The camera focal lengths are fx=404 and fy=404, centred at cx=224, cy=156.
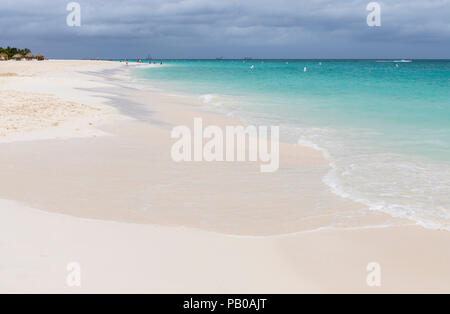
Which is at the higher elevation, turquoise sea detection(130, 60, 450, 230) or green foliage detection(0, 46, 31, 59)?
green foliage detection(0, 46, 31, 59)

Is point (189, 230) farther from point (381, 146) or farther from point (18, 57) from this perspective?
point (18, 57)

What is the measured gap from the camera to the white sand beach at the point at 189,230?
4195 millimetres

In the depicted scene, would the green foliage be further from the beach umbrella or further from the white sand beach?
the white sand beach

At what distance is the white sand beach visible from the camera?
13.8 ft

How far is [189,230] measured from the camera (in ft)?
18.0

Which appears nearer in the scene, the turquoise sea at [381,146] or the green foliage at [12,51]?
the turquoise sea at [381,146]

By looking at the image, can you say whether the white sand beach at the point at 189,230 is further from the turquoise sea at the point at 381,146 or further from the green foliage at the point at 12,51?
the green foliage at the point at 12,51

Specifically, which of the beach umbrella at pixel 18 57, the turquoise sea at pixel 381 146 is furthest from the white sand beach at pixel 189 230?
the beach umbrella at pixel 18 57

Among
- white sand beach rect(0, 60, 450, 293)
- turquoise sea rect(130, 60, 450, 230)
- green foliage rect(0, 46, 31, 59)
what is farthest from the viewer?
green foliage rect(0, 46, 31, 59)

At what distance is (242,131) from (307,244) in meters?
8.84

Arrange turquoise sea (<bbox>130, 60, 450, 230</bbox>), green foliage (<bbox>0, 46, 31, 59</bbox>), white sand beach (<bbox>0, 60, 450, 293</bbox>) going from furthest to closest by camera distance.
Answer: green foliage (<bbox>0, 46, 31, 59</bbox>), turquoise sea (<bbox>130, 60, 450, 230</bbox>), white sand beach (<bbox>0, 60, 450, 293</bbox>)

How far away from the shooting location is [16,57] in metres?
93.1

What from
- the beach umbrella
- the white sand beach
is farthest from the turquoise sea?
the beach umbrella
